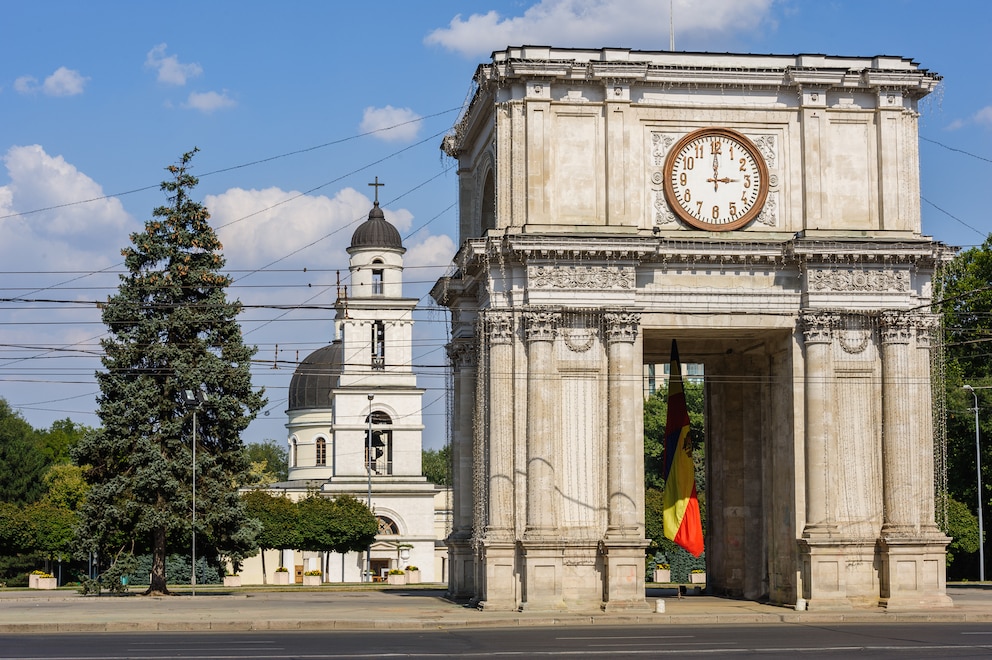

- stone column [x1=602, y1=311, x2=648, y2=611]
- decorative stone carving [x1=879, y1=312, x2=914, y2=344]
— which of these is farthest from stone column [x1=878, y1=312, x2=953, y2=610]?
stone column [x1=602, y1=311, x2=648, y2=611]

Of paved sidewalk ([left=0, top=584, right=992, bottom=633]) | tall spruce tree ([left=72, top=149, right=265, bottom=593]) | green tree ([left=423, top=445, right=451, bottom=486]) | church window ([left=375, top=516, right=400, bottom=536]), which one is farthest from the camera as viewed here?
green tree ([left=423, top=445, right=451, bottom=486])

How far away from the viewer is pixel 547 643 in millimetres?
29969

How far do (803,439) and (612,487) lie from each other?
5771mm

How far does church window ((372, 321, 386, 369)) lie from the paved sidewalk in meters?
48.3

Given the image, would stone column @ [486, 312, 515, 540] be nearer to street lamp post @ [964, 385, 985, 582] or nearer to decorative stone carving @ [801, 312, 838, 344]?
decorative stone carving @ [801, 312, 838, 344]

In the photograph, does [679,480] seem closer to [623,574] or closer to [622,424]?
[622,424]

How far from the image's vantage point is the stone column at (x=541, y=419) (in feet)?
132

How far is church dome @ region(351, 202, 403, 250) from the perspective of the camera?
92312 millimetres

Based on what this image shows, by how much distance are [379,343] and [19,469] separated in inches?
1117

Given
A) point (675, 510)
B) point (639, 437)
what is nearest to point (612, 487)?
point (639, 437)

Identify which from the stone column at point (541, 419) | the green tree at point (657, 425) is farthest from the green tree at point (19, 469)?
the stone column at point (541, 419)

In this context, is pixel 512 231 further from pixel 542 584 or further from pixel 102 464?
pixel 102 464

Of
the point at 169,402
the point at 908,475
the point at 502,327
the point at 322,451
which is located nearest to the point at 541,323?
the point at 502,327

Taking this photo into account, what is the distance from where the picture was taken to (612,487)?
132 ft
